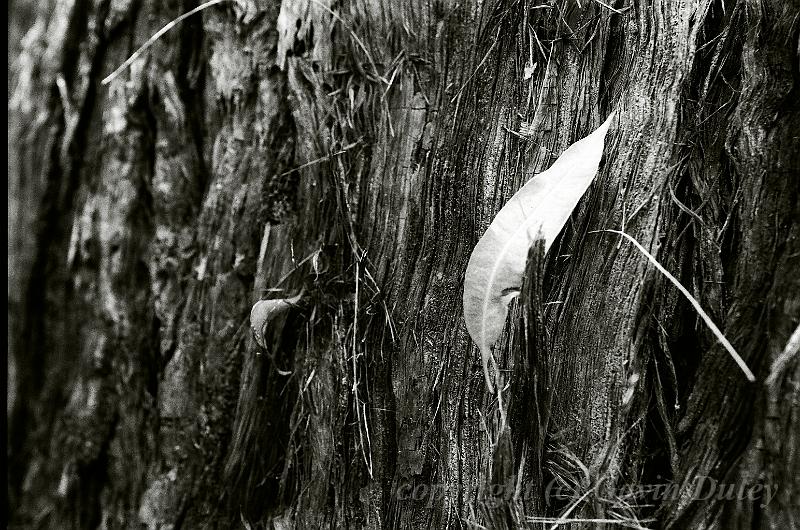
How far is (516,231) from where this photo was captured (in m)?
0.56

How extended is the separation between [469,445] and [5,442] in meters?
0.62

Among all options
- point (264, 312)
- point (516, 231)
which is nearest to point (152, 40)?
point (264, 312)

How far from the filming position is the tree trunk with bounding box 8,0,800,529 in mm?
554

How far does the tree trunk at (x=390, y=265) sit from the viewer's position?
1.82 feet

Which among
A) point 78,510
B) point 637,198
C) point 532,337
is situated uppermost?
point 637,198

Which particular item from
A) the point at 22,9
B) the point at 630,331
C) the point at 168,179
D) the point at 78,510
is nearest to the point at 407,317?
the point at 630,331

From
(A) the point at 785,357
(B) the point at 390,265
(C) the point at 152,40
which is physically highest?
(C) the point at 152,40

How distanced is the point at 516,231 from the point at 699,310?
20 centimetres

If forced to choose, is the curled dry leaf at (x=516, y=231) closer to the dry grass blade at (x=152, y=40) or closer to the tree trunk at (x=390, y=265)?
the tree trunk at (x=390, y=265)

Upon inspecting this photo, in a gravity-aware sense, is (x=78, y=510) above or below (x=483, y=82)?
below

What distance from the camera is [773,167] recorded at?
0.54 m

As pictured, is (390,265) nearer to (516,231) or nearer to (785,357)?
(516,231)

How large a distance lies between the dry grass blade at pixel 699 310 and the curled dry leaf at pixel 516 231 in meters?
0.07

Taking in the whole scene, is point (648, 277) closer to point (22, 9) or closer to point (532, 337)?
point (532, 337)
